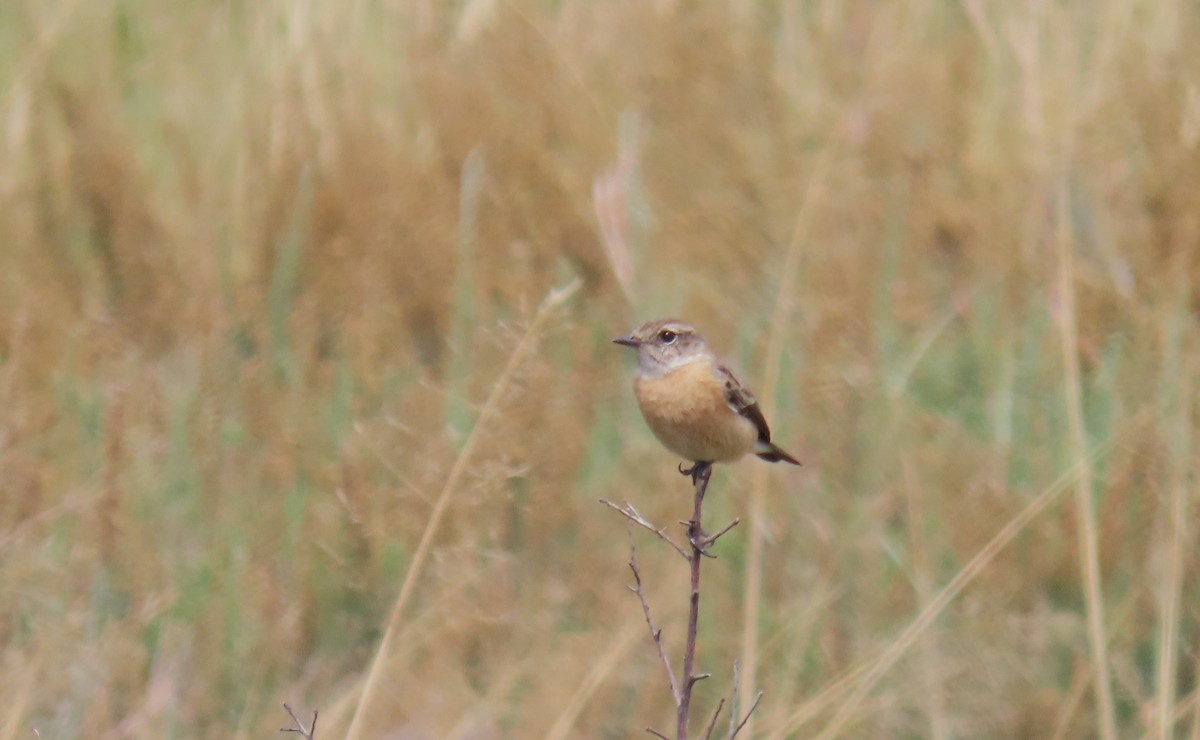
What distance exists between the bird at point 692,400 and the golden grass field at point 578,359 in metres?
0.14

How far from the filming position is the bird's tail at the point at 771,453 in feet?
9.92

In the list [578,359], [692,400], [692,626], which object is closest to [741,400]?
[692,400]

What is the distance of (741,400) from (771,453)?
237 mm

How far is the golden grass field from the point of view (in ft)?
9.45

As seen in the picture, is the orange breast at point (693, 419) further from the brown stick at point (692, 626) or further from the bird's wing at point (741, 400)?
the brown stick at point (692, 626)

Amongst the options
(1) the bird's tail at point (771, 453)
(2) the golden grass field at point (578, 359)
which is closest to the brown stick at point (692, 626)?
(2) the golden grass field at point (578, 359)

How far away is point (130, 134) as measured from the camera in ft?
14.3

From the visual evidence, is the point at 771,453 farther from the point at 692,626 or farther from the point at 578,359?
the point at 692,626

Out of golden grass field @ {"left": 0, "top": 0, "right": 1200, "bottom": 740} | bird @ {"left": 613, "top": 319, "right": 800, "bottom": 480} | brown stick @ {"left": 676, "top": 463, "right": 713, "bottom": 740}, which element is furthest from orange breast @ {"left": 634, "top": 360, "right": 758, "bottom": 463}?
brown stick @ {"left": 676, "top": 463, "right": 713, "bottom": 740}

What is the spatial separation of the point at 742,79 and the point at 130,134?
1749mm

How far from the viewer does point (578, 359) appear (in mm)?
3539

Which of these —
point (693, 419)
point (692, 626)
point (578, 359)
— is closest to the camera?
point (692, 626)

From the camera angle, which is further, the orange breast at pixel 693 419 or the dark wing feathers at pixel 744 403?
the dark wing feathers at pixel 744 403

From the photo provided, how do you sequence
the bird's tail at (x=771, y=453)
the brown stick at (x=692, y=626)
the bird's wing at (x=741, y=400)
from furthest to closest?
the bird's tail at (x=771, y=453), the bird's wing at (x=741, y=400), the brown stick at (x=692, y=626)
